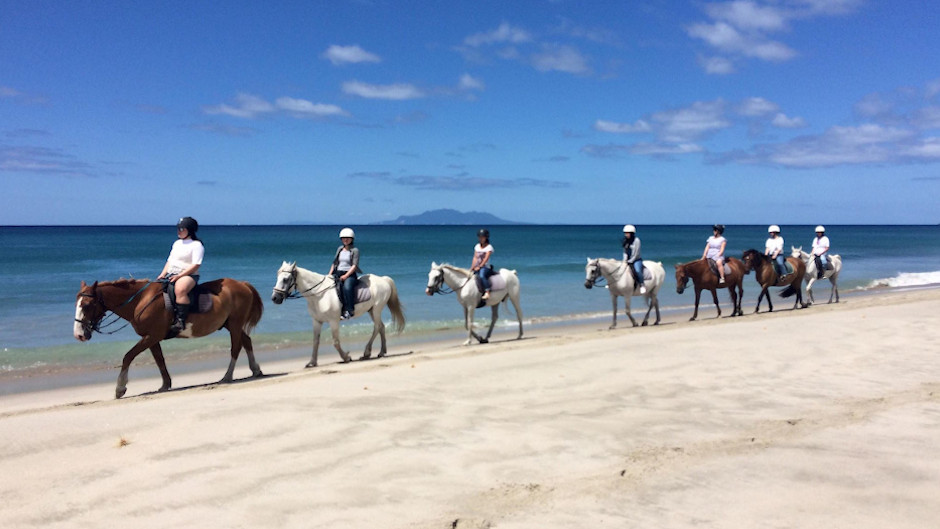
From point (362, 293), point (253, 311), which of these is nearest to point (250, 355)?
point (253, 311)

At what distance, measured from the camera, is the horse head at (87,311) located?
29.1 feet

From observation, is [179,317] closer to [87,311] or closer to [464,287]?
[87,311]

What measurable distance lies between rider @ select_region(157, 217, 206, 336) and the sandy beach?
1235 mm

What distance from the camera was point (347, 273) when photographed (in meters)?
12.3

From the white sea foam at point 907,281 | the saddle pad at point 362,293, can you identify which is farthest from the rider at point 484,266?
the white sea foam at point 907,281

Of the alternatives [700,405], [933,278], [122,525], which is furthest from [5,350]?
[933,278]

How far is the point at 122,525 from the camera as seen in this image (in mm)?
4301

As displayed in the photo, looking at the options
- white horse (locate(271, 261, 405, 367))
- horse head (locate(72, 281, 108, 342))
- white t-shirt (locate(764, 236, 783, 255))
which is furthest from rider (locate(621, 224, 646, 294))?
horse head (locate(72, 281, 108, 342))

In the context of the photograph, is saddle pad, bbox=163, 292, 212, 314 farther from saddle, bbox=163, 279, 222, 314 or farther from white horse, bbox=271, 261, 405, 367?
white horse, bbox=271, 261, 405, 367

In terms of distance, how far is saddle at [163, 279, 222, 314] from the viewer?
31.3ft

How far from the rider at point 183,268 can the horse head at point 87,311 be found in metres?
0.85

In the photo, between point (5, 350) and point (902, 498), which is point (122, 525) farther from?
point (5, 350)

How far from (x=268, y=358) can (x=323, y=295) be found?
8.53 feet

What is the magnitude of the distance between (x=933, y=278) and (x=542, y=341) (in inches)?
1180
